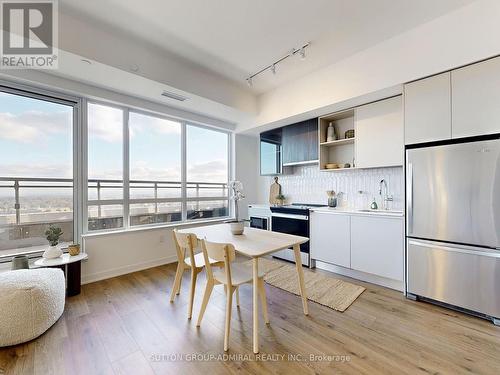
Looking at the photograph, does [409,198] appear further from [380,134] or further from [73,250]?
[73,250]

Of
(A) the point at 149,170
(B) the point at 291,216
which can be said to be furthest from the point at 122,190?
(B) the point at 291,216

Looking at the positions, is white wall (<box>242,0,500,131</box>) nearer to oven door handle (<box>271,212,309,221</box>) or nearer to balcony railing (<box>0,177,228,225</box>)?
oven door handle (<box>271,212,309,221</box>)

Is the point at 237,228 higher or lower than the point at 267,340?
higher

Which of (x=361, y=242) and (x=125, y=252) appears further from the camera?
(x=125, y=252)

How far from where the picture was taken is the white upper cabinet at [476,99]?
1.99 metres

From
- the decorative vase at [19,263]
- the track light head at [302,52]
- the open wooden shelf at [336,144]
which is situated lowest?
the decorative vase at [19,263]

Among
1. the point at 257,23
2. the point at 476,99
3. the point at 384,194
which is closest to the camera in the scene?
the point at 476,99

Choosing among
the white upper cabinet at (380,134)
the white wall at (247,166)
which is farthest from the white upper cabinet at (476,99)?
the white wall at (247,166)

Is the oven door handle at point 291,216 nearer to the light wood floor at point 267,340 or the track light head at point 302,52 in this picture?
the light wood floor at point 267,340

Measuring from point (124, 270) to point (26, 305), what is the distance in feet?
4.78

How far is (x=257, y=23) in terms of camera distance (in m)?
2.30

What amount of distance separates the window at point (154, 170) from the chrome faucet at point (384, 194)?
10.7 ft

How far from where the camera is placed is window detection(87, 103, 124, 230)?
3.14 meters

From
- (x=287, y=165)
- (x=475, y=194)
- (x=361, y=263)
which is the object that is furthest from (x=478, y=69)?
(x=287, y=165)
